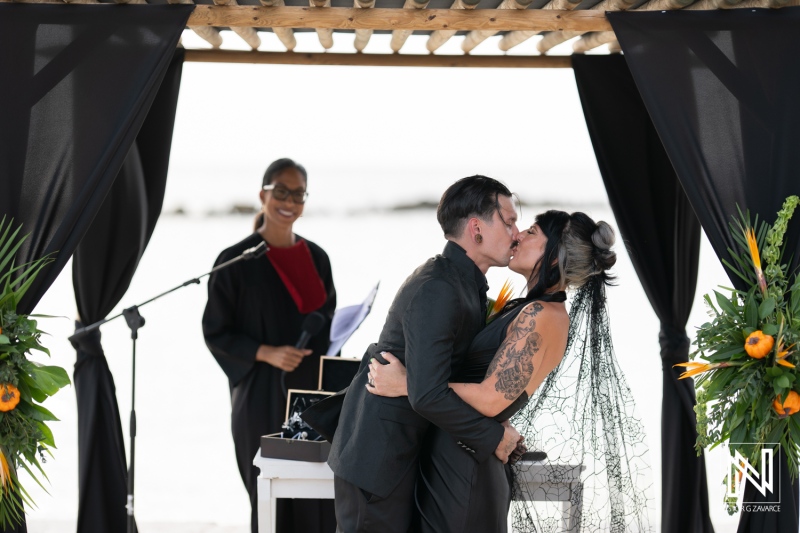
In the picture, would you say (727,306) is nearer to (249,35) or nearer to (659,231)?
(659,231)

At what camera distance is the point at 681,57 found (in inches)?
146

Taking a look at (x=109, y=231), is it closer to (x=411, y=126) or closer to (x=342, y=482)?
(x=342, y=482)

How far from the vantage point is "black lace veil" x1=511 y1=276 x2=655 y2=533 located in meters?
3.49

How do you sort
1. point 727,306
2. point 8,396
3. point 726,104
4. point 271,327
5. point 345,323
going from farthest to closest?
point 271,327 → point 345,323 → point 726,104 → point 727,306 → point 8,396

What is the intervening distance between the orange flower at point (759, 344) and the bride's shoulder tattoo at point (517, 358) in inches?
34.8

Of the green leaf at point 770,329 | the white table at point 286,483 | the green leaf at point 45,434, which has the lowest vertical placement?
the white table at point 286,483

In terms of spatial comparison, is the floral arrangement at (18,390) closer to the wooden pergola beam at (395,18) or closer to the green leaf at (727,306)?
the wooden pergola beam at (395,18)

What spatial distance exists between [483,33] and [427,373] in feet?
7.30

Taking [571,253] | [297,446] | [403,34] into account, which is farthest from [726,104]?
[297,446]

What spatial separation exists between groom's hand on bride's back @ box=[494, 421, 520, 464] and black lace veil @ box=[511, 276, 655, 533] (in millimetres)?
397

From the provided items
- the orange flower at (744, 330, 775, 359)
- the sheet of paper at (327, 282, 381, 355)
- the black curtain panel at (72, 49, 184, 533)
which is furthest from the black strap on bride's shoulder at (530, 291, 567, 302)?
the black curtain panel at (72, 49, 184, 533)

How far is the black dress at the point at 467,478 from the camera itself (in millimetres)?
3027

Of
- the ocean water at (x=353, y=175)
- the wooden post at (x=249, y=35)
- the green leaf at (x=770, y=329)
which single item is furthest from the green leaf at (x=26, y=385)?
the ocean water at (x=353, y=175)

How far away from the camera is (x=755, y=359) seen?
337cm
